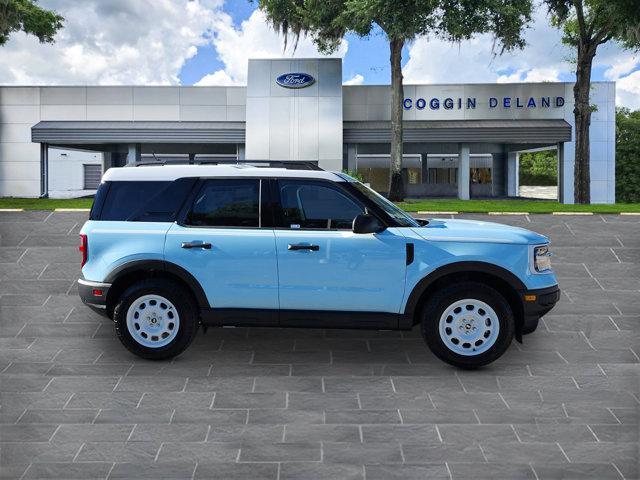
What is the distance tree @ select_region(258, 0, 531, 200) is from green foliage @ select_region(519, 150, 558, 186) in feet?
154

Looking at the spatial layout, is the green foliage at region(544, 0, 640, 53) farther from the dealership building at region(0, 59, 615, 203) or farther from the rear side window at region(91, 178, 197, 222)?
the rear side window at region(91, 178, 197, 222)

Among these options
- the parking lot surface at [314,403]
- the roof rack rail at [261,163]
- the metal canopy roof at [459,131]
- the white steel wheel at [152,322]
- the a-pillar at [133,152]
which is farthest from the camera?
the a-pillar at [133,152]

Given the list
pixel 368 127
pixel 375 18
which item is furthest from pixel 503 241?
pixel 368 127

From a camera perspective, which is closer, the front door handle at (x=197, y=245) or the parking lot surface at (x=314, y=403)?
the parking lot surface at (x=314, y=403)

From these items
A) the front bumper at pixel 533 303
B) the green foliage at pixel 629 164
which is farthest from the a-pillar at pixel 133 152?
the green foliage at pixel 629 164

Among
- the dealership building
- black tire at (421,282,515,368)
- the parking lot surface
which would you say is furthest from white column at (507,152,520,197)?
black tire at (421,282,515,368)

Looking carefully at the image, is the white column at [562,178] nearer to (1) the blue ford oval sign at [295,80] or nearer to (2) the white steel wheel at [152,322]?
(1) the blue ford oval sign at [295,80]

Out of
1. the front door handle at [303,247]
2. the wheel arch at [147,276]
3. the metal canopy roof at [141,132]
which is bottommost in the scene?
the wheel arch at [147,276]

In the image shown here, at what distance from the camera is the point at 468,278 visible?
732cm

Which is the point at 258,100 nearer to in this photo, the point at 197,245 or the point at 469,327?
the point at 197,245

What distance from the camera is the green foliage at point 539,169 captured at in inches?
2894

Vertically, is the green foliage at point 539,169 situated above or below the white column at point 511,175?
above

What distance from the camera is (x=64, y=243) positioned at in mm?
12234

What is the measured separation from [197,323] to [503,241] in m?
3.15
